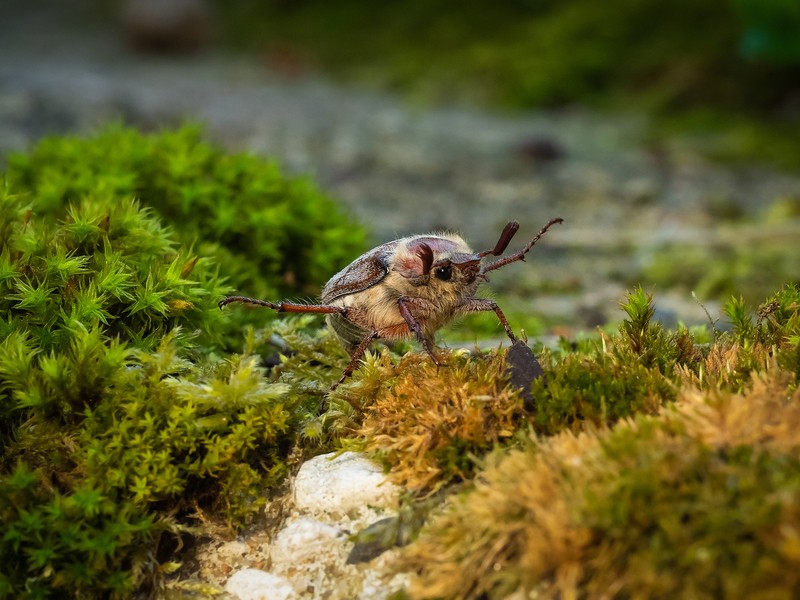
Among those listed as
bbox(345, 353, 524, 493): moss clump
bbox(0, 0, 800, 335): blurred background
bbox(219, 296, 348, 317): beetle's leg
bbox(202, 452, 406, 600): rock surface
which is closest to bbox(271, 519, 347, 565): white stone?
bbox(202, 452, 406, 600): rock surface

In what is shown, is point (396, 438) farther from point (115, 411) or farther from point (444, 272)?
point (115, 411)

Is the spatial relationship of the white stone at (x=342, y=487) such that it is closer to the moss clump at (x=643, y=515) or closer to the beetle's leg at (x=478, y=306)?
the moss clump at (x=643, y=515)

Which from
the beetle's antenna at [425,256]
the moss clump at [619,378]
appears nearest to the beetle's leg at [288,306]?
the beetle's antenna at [425,256]

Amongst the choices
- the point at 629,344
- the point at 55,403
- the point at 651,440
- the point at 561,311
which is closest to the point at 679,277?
the point at 561,311

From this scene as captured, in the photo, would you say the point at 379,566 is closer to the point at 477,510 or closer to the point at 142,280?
the point at 477,510

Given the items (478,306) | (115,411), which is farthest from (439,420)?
(115,411)

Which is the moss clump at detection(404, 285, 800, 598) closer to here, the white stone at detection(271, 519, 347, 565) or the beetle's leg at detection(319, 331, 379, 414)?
the white stone at detection(271, 519, 347, 565)
